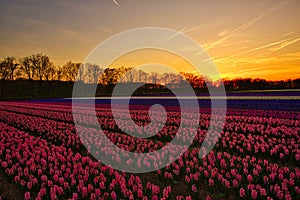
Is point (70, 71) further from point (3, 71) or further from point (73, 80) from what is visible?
point (3, 71)

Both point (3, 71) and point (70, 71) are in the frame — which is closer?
point (3, 71)

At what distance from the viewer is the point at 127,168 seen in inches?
273

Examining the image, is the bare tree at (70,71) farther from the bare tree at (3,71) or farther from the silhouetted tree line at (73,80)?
the bare tree at (3,71)

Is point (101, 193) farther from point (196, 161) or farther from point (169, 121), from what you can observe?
point (169, 121)

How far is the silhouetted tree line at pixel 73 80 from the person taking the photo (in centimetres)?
A: 6625

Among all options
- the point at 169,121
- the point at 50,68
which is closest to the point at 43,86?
the point at 50,68

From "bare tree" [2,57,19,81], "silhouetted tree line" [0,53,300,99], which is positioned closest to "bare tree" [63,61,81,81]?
"silhouetted tree line" [0,53,300,99]

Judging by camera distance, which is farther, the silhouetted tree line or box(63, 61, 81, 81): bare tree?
box(63, 61, 81, 81): bare tree

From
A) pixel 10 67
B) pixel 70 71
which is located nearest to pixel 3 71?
pixel 10 67

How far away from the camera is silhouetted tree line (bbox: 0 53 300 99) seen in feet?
217

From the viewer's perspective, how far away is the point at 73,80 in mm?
78625

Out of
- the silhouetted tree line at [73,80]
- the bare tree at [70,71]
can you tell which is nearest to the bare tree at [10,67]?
the silhouetted tree line at [73,80]

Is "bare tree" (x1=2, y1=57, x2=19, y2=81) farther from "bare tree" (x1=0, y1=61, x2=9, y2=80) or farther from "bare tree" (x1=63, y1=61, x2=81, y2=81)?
"bare tree" (x1=63, y1=61, x2=81, y2=81)

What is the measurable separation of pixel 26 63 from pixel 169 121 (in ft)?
225
